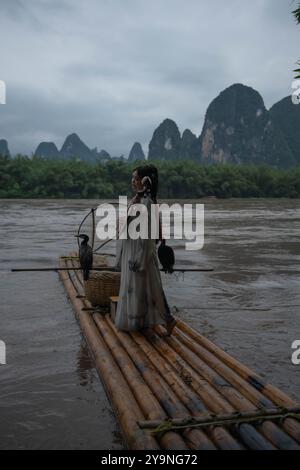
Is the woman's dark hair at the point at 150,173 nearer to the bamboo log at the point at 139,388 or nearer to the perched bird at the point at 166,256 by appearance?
the perched bird at the point at 166,256

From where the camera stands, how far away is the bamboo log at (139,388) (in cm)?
217

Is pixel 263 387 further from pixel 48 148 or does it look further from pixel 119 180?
pixel 48 148

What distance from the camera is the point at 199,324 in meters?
4.54

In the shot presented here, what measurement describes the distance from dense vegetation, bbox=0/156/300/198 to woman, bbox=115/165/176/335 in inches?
A: 1340

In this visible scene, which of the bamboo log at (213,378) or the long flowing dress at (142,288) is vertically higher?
the long flowing dress at (142,288)

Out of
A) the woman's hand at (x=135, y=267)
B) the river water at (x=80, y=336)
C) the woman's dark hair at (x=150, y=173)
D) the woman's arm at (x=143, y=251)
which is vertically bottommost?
the river water at (x=80, y=336)

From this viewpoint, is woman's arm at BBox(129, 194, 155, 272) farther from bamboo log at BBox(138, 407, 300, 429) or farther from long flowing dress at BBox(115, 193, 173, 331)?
bamboo log at BBox(138, 407, 300, 429)

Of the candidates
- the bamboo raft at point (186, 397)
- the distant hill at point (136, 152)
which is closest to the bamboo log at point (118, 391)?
the bamboo raft at point (186, 397)

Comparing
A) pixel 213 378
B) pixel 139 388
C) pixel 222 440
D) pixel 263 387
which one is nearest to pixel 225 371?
pixel 213 378

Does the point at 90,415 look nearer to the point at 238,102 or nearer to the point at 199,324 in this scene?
the point at 199,324

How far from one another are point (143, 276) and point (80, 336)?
862 millimetres

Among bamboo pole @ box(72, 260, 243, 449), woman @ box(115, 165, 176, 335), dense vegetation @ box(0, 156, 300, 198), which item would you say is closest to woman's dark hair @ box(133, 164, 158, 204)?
woman @ box(115, 165, 176, 335)
